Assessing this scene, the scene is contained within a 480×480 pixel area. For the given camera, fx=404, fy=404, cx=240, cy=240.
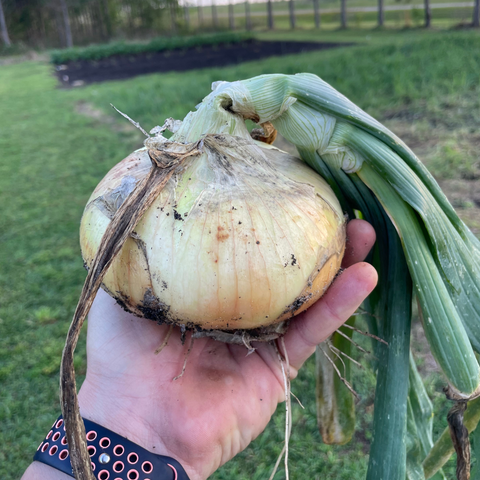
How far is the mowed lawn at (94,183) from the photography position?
1.58 m

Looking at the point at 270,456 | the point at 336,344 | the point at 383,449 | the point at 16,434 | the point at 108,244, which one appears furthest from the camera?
the point at 16,434

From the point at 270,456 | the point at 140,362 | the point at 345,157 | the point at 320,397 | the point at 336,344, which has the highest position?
the point at 345,157

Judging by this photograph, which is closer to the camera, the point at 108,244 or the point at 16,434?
the point at 108,244

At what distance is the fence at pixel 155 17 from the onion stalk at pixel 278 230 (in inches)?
612

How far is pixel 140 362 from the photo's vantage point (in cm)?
107

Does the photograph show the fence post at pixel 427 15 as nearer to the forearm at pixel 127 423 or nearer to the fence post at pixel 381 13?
the fence post at pixel 381 13

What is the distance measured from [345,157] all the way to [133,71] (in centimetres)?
1058

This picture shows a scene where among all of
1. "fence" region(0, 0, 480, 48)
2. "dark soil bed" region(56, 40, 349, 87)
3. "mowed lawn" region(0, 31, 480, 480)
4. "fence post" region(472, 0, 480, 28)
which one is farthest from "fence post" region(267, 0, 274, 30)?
"mowed lawn" region(0, 31, 480, 480)

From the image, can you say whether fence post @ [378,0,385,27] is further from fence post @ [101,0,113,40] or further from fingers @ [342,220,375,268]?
fingers @ [342,220,375,268]

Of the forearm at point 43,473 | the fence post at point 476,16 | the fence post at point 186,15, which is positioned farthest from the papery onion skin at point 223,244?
the fence post at point 186,15

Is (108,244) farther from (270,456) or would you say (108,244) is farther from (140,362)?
(270,456)

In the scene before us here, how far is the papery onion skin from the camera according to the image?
2.52 feet

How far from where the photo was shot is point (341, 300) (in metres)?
0.95

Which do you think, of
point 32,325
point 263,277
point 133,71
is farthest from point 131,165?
point 133,71
